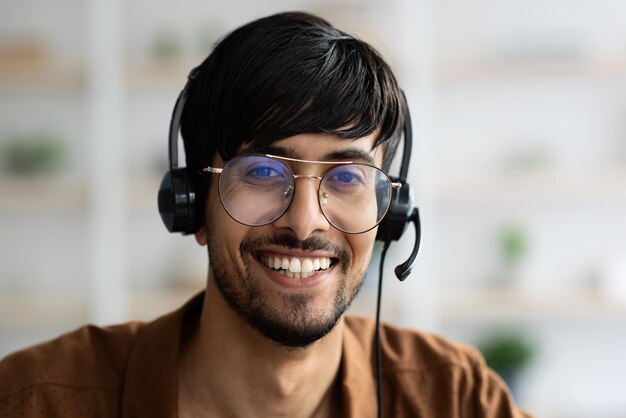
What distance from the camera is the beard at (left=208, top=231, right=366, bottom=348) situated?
55.6 inches

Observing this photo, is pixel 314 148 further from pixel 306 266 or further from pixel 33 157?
pixel 33 157

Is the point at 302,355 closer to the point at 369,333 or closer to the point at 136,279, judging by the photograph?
the point at 369,333

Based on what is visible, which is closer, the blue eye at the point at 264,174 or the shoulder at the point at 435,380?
the blue eye at the point at 264,174

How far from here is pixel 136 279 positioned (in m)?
4.34

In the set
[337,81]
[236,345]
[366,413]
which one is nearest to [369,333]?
[366,413]

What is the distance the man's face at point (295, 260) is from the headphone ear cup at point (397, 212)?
10 centimetres

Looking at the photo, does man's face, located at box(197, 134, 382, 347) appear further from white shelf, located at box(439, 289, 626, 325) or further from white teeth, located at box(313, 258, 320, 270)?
white shelf, located at box(439, 289, 626, 325)

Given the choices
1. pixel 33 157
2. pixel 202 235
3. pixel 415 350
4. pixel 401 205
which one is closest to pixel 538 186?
pixel 33 157

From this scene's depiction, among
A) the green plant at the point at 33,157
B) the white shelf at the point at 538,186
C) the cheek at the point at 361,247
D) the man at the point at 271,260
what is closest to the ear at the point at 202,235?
the man at the point at 271,260

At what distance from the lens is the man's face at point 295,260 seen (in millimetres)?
1405

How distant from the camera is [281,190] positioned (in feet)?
4.61

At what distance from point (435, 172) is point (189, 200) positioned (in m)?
2.93

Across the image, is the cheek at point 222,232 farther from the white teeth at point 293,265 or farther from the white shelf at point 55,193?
the white shelf at point 55,193

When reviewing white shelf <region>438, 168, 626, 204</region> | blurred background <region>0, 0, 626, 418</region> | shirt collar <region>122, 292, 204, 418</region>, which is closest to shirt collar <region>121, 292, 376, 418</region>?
shirt collar <region>122, 292, 204, 418</region>
